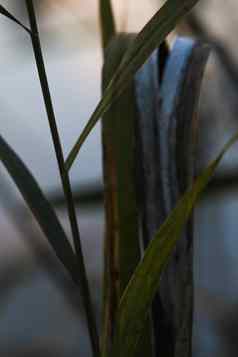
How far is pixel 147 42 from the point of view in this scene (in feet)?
1.30

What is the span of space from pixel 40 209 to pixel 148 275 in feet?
0.23

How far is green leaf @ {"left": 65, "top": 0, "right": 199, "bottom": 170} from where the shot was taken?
1.28 feet

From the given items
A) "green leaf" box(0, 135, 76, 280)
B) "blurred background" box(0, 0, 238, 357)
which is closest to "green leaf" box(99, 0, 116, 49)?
"green leaf" box(0, 135, 76, 280)

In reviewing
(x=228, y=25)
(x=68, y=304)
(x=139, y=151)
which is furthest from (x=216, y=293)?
(x=139, y=151)

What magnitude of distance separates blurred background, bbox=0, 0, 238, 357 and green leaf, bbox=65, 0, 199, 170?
0.89 meters

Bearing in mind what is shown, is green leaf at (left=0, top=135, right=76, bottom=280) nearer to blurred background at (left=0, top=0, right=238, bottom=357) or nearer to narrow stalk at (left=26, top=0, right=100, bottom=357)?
narrow stalk at (left=26, top=0, right=100, bottom=357)

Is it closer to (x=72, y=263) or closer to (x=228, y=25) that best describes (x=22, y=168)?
(x=72, y=263)

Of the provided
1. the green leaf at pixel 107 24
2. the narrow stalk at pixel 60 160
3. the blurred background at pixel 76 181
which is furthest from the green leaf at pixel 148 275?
the blurred background at pixel 76 181

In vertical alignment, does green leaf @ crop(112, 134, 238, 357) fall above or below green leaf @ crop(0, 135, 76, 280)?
below

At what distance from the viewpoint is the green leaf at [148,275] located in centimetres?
39

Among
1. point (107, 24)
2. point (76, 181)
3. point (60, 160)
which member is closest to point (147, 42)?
point (60, 160)

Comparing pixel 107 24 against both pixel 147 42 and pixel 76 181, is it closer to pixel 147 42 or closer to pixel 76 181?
pixel 147 42

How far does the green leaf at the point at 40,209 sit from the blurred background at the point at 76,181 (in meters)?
0.85

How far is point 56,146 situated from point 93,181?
1.51 m
